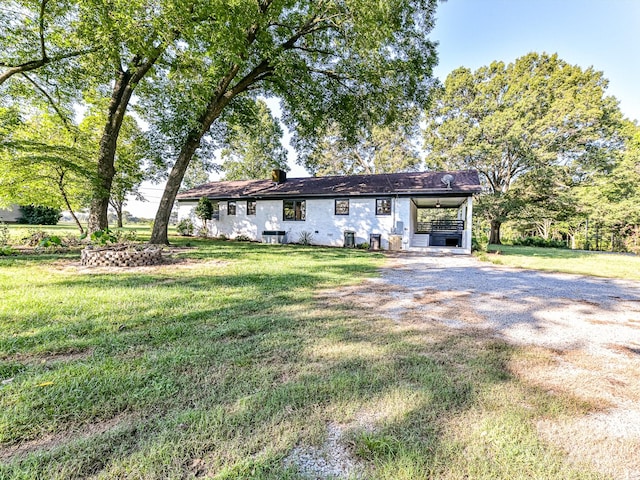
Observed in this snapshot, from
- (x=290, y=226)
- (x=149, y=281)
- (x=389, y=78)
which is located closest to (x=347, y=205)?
(x=290, y=226)

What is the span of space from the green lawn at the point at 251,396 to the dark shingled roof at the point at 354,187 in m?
12.0

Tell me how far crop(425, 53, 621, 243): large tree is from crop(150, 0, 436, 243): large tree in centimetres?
1269

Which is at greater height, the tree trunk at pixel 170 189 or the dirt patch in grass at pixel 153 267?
the tree trunk at pixel 170 189

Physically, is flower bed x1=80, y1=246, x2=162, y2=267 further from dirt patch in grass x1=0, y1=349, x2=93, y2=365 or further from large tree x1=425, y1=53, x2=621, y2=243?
large tree x1=425, y1=53, x2=621, y2=243

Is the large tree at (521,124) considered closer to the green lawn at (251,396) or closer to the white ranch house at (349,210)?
the white ranch house at (349,210)

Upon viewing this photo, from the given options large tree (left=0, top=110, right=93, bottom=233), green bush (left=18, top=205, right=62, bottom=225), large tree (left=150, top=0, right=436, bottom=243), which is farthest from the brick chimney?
green bush (left=18, top=205, right=62, bottom=225)

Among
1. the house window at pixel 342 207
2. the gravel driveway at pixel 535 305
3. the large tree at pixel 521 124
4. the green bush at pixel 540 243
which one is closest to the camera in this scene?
the gravel driveway at pixel 535 305

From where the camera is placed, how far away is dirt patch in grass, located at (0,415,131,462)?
5.16ft

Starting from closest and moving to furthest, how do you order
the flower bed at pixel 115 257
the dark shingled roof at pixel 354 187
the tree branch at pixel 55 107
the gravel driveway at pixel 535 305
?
the gravel driveway at pixel 535 305
the flower bed at pixel 115 257
the tree branch at pixel 55 107
the dark shingled roof at pixel 354 187

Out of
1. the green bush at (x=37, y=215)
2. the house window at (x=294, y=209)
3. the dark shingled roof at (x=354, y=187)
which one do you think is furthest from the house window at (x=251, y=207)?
the green bush at (x=37, y=215)

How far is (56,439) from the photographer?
66.2 inches

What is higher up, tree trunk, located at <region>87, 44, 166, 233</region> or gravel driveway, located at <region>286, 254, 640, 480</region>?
tree trunk, located at <region>87, 44, 166, 233</region>

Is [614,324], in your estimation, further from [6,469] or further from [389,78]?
[389,78]

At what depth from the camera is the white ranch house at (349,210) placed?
15.0m
